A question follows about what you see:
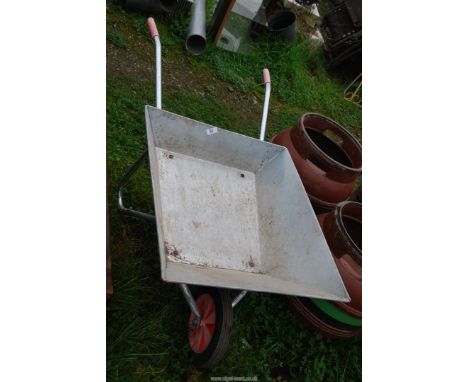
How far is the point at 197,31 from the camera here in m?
3.64

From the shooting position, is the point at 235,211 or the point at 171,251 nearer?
the point at 171,251

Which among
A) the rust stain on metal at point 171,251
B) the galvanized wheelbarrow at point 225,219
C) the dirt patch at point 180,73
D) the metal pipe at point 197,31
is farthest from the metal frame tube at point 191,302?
the metal pipe at point 197,31

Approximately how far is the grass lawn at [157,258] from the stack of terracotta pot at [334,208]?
0.23m

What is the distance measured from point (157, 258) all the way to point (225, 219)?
0.49 meters

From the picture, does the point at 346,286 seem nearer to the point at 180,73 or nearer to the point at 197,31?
the point at 180,73

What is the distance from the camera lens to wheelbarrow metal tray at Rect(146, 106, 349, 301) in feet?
6.27

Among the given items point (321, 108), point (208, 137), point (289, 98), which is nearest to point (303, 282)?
point (208, 137)

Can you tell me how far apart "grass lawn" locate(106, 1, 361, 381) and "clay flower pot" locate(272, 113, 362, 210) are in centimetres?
81

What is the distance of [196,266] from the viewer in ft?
6.42

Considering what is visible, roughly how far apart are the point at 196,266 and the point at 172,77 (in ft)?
6.85

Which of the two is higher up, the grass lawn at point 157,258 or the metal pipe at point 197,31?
the metal pipe at point 197,31

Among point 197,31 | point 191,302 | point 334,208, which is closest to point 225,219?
point 191,302

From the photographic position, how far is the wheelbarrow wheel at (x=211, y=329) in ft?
5.81

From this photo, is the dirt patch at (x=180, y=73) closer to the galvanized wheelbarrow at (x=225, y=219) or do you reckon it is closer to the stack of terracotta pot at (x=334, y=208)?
the stack of terracotta pot at (x=334, y=208)
